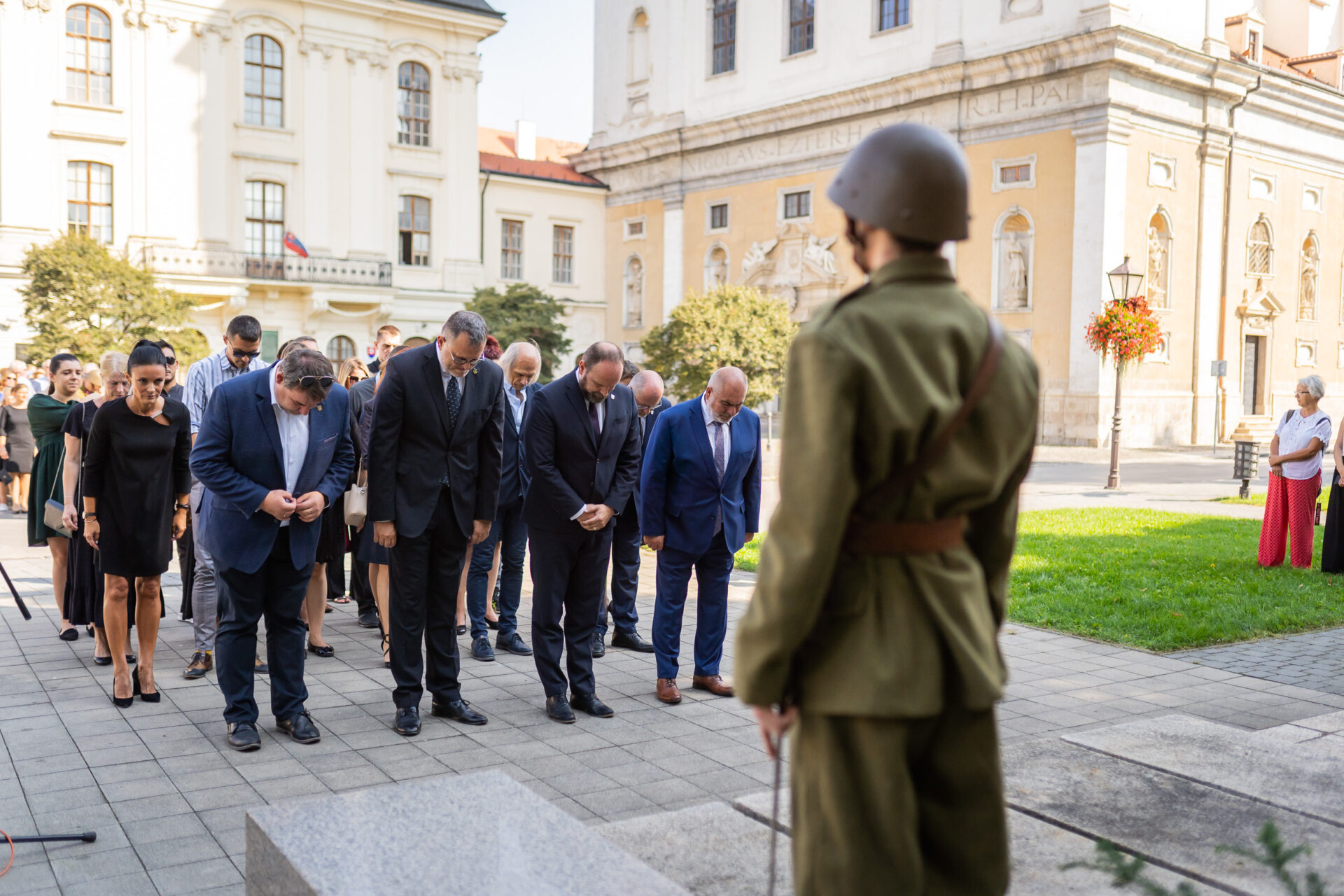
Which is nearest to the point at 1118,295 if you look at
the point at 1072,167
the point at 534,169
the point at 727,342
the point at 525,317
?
the point at 727,342

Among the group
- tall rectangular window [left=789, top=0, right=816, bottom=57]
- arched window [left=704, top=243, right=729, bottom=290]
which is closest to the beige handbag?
arched window [left=704, top=243, right=729, bottom=290]

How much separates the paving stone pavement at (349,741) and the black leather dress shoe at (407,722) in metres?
0.06

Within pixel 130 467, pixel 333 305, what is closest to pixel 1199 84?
pixel 333 305

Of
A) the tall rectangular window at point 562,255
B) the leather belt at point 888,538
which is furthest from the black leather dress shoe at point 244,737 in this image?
the tall rectangular window at point 562,255

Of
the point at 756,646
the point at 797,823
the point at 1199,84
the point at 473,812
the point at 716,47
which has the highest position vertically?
the point at 716,47

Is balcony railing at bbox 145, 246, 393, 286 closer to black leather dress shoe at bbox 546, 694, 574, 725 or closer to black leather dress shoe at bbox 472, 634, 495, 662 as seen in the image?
black leather dress shoe at bbox 472, 634, 495, 662

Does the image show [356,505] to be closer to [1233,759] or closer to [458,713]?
[458,713]

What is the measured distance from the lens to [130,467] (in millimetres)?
6523

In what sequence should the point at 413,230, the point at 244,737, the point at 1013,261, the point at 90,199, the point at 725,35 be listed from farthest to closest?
the point at 725,35, the point at 413,230, the point at 90,199, the point at 1013,261, the point at 244,737

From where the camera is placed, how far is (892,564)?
2387 millimetres

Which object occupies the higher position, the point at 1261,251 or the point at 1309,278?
the point at 1261,251

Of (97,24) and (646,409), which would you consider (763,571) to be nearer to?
(646,409)

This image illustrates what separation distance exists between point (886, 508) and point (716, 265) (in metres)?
42.3

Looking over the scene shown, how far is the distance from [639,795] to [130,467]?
355 centimetres
